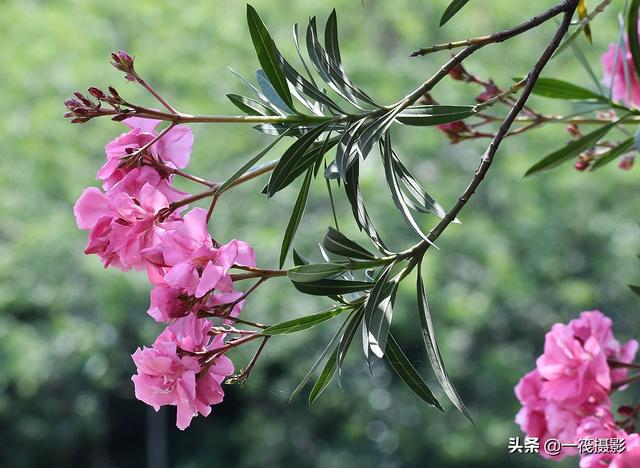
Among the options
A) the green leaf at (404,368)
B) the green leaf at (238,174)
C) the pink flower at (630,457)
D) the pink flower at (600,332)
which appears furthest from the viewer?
the pink flower at (600,332)

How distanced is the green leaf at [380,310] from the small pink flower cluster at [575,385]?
0.30 m

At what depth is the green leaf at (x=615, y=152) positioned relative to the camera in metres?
0.84

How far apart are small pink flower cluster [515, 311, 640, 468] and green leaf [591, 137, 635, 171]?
132mm

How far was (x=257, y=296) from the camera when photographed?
6.86 m

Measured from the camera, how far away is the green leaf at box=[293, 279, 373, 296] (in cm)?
60

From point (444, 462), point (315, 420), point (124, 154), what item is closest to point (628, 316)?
point (444, 462)

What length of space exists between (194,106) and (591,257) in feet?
10.1

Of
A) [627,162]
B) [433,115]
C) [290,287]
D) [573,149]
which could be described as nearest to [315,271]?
[433,115]

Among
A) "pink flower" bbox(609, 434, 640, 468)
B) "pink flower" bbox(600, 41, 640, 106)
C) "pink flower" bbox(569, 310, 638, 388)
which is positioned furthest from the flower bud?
"pink flower" bbox(609, 434, 640, 468)

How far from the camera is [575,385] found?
863 mm

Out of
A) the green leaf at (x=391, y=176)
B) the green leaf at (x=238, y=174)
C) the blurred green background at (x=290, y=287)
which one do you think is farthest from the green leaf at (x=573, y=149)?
the blurred green background at (x=290, y=287)

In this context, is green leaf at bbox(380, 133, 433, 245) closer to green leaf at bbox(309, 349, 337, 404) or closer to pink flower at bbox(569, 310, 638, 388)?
green leaf at bbox(309, 349, 337, 404)

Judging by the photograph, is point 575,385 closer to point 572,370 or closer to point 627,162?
point 572,370

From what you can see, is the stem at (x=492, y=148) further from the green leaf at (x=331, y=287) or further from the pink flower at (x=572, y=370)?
the pink flower at (x=572, y=370)
